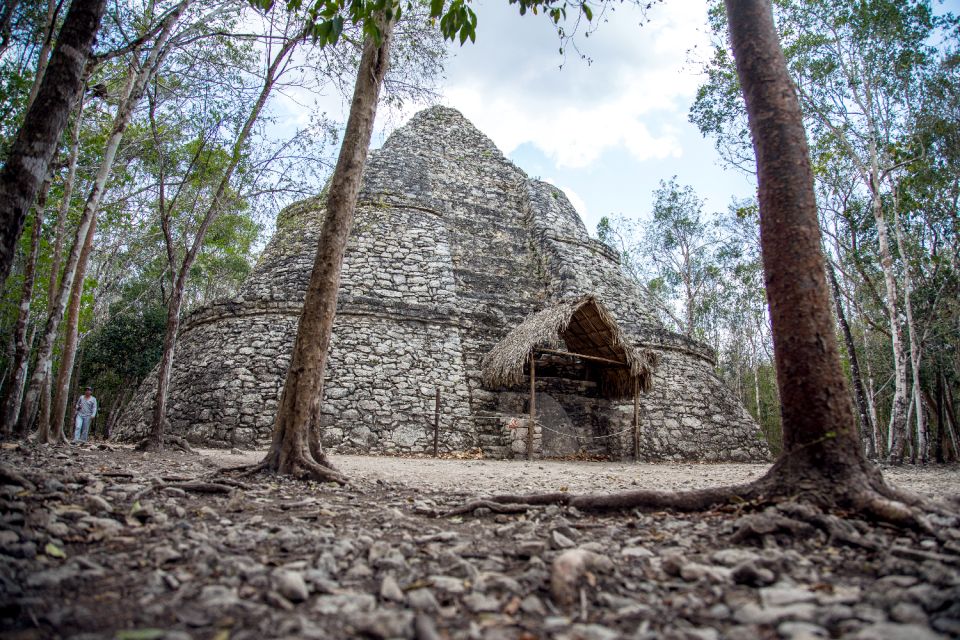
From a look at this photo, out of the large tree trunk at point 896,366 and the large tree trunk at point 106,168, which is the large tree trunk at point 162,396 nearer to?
the large tree trunk at point 106,168

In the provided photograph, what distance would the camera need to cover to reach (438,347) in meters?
11.0

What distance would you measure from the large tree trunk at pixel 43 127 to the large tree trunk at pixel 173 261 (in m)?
4.47

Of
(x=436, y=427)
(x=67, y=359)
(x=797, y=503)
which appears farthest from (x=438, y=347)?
(x=797, y=503)

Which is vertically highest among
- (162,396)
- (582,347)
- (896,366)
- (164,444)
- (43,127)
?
(43,127)

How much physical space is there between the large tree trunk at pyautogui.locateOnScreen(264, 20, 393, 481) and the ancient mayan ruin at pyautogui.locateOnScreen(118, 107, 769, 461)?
4616 millimetres

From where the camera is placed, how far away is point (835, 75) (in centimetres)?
1288

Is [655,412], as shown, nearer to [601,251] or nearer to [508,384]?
[508,384]

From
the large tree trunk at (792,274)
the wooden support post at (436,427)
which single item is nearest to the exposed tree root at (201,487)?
the large tree trunk at (792,274)

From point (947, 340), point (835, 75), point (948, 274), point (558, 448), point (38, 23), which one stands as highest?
point (835, 75)

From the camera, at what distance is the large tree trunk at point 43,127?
2.80 meters

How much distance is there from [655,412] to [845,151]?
347 inches

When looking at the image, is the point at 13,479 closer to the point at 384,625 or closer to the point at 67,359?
the point at 384,625

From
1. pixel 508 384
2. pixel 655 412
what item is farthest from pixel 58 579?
pixel 655 412

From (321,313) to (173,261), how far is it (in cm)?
410
